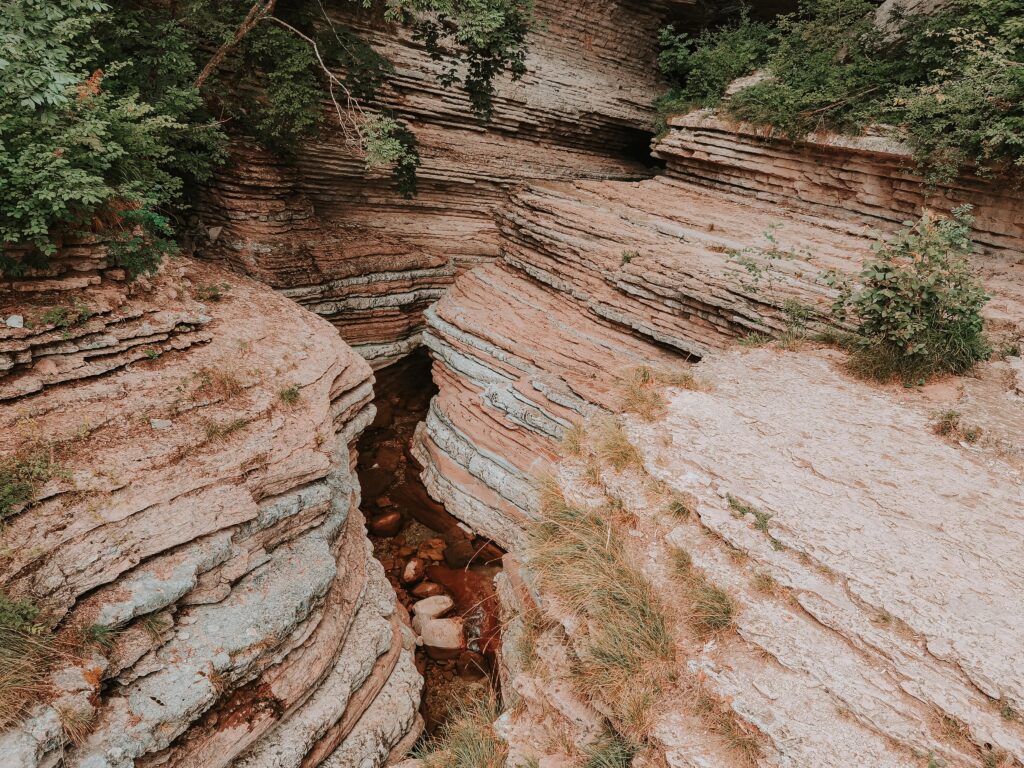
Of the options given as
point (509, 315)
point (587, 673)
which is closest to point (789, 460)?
point (587, 673)

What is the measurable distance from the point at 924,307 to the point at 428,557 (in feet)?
23.3

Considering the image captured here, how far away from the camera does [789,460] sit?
4.60 m

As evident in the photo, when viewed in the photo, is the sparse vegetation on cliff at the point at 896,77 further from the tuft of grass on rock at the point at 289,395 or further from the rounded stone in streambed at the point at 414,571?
the rounded stone in streambed at the point at 414,571

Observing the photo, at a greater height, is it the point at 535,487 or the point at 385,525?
the point at 535,487

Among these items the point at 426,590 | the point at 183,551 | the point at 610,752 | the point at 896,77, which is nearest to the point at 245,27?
the point at 183,551

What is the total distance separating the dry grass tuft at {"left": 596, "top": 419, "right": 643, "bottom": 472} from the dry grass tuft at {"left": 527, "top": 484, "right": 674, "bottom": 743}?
563 millimetres

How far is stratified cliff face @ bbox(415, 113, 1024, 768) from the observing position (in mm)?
3049

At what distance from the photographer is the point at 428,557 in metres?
8.34

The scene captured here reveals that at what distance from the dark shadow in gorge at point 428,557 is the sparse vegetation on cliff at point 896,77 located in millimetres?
8900

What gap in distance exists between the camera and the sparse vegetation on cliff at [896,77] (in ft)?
23.6

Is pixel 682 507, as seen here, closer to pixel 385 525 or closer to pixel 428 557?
pixel 428 557

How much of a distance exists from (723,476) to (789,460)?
0.65 m

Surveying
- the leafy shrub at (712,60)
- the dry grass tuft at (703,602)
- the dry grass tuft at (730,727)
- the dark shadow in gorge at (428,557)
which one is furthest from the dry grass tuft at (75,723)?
the leafy shrub at (712,60)

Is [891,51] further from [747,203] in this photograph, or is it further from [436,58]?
[436,58]
